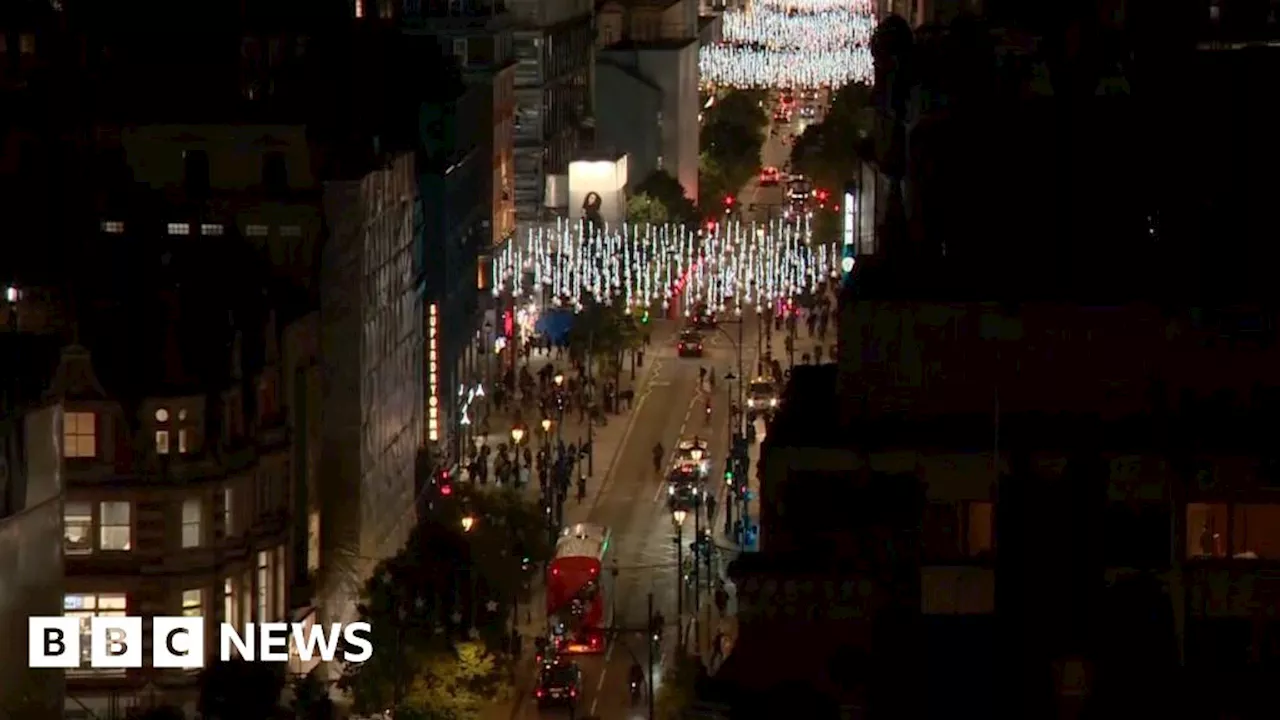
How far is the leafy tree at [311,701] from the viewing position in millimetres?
84450

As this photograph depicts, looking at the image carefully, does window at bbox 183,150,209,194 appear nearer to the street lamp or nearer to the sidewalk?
the sidewalk

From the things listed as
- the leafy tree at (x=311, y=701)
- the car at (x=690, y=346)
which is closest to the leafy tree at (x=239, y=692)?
the leafy tree at (x=311, y=701)

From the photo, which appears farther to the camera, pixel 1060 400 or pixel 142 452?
pixel 142 452

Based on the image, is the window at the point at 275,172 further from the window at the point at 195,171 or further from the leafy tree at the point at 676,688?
the leafy tree at the point at 676,688

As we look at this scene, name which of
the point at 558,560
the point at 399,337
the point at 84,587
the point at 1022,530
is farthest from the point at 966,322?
the point at 399,337

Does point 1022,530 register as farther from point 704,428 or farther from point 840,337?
point 704,428

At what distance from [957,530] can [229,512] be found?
88.0 ft

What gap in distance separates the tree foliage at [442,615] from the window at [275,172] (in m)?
8.30

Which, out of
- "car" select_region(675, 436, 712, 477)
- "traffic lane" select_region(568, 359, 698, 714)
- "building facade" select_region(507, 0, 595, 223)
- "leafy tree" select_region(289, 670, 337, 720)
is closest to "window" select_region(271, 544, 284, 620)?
"traffic lane" select_region(568, 359, 698, 714)

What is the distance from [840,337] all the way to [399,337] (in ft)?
143

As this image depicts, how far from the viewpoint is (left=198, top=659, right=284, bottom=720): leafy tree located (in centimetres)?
8219

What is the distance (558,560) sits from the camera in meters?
106

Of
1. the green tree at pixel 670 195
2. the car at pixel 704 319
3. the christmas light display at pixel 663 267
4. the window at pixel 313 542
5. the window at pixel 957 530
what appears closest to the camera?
the window at pixel 957 530

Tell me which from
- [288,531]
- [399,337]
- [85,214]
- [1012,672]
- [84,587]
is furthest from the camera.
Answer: [399,337]
